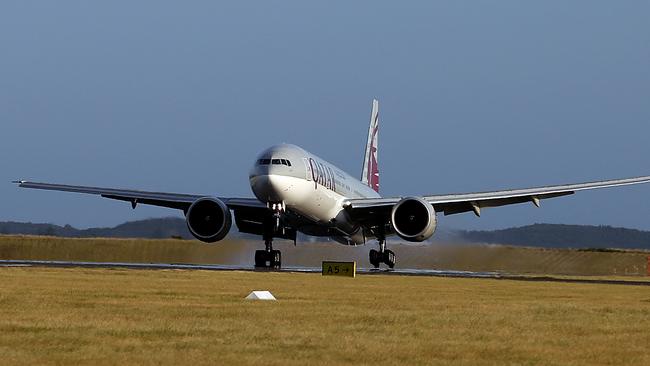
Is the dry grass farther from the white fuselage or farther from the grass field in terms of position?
the grass field

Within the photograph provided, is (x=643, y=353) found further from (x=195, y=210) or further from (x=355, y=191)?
(x=355, y=191)

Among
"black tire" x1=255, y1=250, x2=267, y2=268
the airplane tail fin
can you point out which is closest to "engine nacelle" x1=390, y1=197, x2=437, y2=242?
"black tire" x1=255, y1=250, x2=267, y2=268

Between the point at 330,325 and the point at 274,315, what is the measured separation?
2050 millimetres

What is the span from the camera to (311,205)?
50406 mm

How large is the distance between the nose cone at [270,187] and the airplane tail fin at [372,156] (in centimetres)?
2236

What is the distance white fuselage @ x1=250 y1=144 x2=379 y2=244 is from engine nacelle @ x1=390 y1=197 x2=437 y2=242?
318cm

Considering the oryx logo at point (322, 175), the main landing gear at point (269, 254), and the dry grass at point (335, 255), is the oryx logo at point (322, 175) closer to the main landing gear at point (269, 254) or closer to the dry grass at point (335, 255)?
the main landing gear at point (269, 254)

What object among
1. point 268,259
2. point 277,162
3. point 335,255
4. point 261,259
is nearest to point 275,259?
point 268,259

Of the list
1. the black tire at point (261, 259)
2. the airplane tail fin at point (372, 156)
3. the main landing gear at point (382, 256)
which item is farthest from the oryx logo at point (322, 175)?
the airplane tail fin at point (372, 156)

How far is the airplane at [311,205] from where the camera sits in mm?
48875

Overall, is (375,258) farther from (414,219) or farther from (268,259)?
(268,259)

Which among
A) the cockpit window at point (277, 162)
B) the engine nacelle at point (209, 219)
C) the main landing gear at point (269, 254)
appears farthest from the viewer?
the engine nacelle at point (209, 219)

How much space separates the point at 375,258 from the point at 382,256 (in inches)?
17.7

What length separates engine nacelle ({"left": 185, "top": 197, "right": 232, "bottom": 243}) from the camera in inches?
2026
